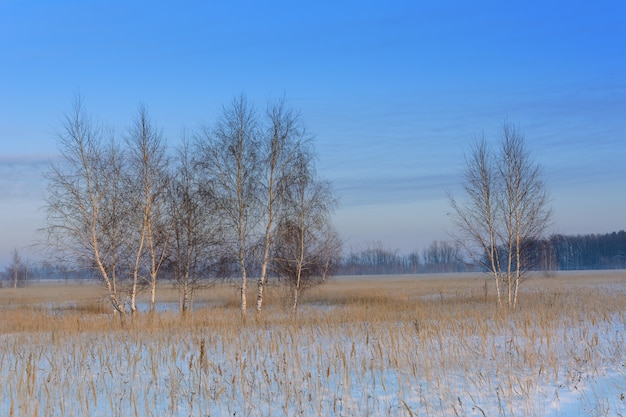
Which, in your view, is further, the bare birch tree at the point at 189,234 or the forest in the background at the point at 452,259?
the forest in the background at the point at 452,259

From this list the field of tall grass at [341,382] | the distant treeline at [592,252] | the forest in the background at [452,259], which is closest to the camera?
the field of tall grass at [341,382]

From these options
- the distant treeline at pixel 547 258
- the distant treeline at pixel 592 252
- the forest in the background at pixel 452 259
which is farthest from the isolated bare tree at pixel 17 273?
the distant treeline at pixel 592 252

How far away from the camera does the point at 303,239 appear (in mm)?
22359

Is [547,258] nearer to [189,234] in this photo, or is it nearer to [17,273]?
[189,234]

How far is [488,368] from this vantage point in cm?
725

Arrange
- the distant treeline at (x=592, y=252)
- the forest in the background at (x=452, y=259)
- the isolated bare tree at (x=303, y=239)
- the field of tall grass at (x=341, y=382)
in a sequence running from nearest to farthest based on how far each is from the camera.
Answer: the field of tall grass at (x=341, y=382)
the isolated bare tree at (x=303, y=239)
the forest in the background at (x=452, y=259)
the distant treeline at (x=592, y=252)

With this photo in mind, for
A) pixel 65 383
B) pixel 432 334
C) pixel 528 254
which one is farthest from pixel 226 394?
pixel 528 254

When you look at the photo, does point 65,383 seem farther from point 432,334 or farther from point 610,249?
point 610,249

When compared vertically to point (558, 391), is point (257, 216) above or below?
above

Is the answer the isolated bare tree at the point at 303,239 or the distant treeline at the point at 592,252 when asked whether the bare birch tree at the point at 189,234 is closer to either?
the isolated bare tree at the point at 303,239

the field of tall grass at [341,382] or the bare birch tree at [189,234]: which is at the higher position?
the bare birch tree at [189,234]

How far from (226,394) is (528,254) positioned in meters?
18.4

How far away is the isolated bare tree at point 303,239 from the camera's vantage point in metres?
21.1

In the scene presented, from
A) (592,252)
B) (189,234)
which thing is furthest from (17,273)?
(592,252)
